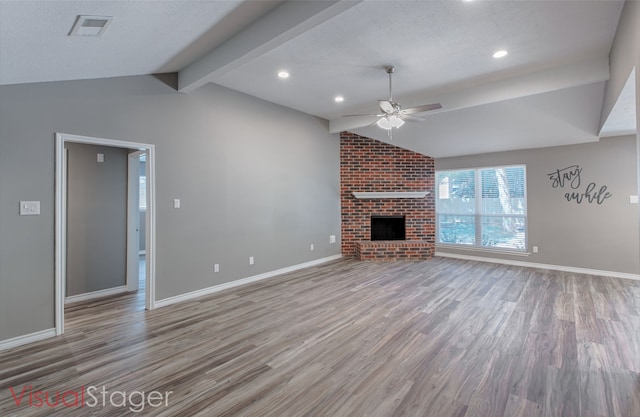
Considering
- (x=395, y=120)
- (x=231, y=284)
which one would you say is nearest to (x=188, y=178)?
(x=231, y=284)

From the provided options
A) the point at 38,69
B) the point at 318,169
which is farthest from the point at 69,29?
the point at 318,169

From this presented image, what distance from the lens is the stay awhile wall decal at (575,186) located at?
4.92 meters

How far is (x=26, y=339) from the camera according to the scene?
2.68 metres

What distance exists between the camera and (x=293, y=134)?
537 centimetres

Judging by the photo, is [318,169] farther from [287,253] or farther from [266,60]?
[266,60]

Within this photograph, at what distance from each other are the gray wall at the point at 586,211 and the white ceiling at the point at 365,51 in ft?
1.58

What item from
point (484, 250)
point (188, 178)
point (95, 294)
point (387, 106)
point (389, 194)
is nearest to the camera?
point (387, 106)

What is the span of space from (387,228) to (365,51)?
4405mm

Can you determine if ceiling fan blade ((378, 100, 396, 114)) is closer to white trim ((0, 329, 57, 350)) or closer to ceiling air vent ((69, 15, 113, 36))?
ceiling air vent ((69, 15, 113, 36))

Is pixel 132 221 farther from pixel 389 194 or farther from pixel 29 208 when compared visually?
pixel 389 194

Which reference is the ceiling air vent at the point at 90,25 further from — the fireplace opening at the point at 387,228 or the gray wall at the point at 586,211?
the gray wall at the point at 586,211

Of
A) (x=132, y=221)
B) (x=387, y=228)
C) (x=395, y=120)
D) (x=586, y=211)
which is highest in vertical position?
(x=395, y=120)

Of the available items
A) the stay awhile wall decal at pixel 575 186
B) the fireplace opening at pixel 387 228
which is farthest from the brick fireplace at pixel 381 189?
the stay awhile wall decal at pixel 575 186

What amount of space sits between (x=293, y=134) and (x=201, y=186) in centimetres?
206
